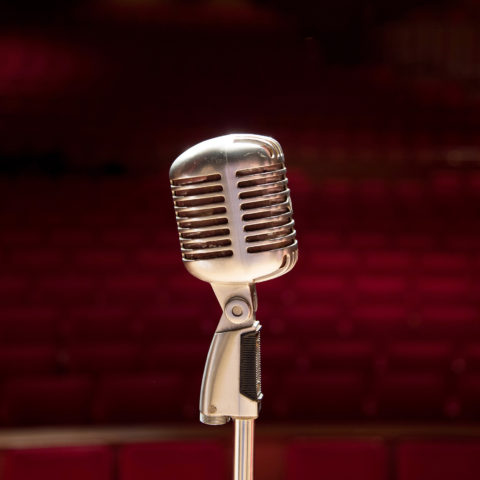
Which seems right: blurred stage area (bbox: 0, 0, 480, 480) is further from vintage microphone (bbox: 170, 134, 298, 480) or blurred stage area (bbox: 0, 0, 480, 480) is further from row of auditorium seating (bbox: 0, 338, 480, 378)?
vintage microphone (bbox: 170, 134, 298, 480)

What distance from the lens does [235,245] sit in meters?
0.45

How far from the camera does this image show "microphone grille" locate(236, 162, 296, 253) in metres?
0.45

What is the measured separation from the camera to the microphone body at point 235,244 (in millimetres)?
444
